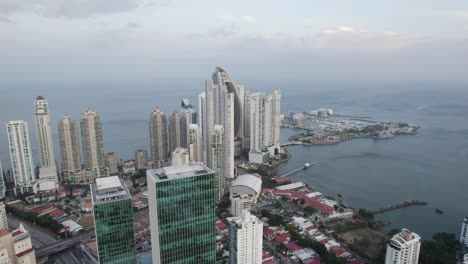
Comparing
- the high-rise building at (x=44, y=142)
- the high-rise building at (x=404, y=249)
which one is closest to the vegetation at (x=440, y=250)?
the high-rise building at (x=404, y=249)

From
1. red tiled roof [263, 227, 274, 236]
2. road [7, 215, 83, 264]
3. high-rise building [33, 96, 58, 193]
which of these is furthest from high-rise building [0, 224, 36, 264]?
high-rise building [33, 96, 58, 193]

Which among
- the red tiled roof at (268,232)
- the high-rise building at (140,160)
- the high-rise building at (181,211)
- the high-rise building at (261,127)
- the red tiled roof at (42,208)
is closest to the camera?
the high-rise building at (181,211)

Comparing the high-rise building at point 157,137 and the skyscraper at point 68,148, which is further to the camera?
the high-rise building at point 157,137

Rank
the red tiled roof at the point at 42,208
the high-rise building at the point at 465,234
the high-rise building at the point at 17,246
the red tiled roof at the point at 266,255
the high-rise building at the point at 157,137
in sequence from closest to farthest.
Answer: the high-rise building at the point at 17,246 → the red tiled roof at the point at 266,255 → the high-rise building at the point at 465,234 → the red tiled roof at the point at 42,208 → the high-rise building at the point at 157,137

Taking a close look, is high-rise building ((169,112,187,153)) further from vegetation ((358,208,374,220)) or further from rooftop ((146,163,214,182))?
rooftop ((146,163,214,182))

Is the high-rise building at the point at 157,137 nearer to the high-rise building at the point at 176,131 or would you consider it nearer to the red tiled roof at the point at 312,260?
the high-rise building at the point at 176,131

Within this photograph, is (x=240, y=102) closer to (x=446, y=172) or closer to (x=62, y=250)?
(x=446, y=172)

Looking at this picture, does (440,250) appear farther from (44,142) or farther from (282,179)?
(44,142)
